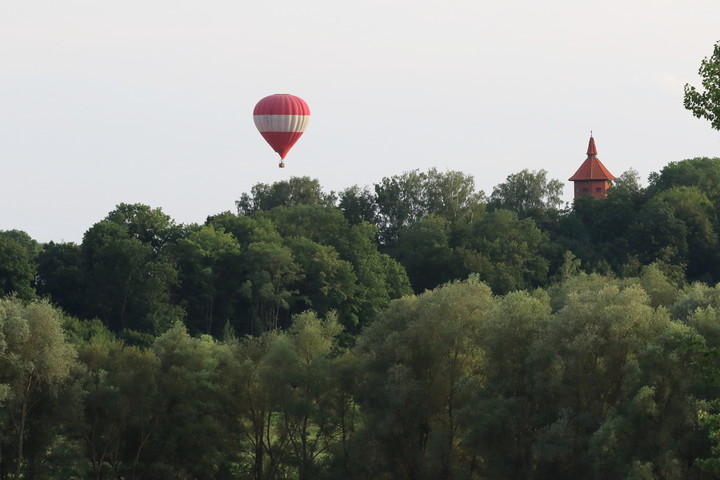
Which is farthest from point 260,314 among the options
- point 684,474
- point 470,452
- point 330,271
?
point 684,474

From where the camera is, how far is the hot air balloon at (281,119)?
334 feet

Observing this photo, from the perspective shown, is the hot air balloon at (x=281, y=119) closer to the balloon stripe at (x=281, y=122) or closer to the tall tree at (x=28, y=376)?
Result: the balloon stripe at (x=281, y=122)

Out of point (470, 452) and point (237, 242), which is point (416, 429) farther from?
point (237, 242)

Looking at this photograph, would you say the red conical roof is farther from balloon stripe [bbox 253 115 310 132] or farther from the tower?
balloon stripe [bbox 253 115 310 132]

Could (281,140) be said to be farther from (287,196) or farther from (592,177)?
(592,177)

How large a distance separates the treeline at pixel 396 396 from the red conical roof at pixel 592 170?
8299 cm

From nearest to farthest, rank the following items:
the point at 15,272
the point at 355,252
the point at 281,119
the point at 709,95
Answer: the point at 709,95 < the point at 281,119 < the point at 15,272 < the point at 355,252

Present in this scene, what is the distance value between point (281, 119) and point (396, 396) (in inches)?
1582

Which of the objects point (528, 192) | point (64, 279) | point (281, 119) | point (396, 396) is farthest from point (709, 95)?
point (528, 192)

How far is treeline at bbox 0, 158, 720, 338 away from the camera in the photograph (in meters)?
109

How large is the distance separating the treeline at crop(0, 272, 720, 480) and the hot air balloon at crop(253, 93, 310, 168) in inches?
1089

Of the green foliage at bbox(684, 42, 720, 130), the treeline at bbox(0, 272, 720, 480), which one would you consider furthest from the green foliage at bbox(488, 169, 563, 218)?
the green foliage at bbox(684, 42, 720, 130)

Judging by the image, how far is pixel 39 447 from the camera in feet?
224

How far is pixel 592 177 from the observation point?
522 feet
